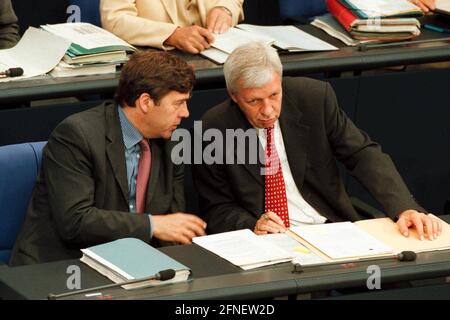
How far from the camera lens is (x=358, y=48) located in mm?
5297

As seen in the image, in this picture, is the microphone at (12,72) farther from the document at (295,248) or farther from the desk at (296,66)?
the document at (295,248)

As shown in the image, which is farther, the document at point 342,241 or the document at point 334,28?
the document at point 334,28

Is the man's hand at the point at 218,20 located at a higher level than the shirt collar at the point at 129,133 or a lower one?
higher

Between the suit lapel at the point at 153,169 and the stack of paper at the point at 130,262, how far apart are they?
1.46ft

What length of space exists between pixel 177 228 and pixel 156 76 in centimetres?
54

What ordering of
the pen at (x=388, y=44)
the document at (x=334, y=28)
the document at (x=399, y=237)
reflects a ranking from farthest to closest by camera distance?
the document at (x=334, y=28), the pen at (x=388, y=44), the document at (x=399, y=237)

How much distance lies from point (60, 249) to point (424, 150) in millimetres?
2049

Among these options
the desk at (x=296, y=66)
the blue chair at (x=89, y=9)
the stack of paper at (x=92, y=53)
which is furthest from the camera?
the blue chair at (x=89, y=9)

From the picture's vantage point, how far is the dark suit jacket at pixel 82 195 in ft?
13.3

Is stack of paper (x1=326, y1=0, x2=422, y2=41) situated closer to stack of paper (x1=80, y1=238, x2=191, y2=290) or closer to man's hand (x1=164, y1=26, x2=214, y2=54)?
man's hand (x1=164, y1=26, x2=214, y2=54)

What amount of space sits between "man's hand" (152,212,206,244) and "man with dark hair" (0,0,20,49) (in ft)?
4.64

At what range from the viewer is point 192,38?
16.8ft

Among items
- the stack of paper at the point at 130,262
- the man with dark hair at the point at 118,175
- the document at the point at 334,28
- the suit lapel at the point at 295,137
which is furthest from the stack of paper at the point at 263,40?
the stack of paper at the point at 130,262

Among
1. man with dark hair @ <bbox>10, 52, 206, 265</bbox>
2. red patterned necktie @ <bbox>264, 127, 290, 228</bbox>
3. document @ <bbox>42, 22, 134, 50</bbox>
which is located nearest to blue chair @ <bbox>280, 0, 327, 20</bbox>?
document @ <bbox>42, 22, 134, 50</bbox>
